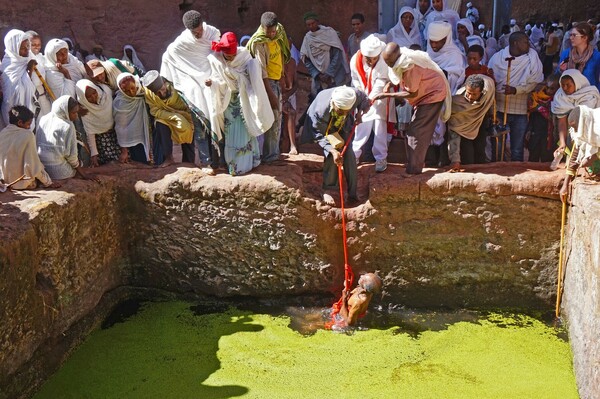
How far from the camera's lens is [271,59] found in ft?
24.1

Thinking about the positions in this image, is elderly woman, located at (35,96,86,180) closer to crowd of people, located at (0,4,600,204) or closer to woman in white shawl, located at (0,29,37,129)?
crowd of people, located at (0,4,600,204)

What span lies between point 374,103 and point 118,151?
2876mm

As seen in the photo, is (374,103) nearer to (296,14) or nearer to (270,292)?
(270,292)

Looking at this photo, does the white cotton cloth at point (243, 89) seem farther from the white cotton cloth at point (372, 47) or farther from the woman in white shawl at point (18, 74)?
the woman in white shawl at point (18, 74)

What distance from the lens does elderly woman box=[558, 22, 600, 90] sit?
A: 277 inches

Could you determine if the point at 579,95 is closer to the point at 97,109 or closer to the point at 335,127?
the point at 335,127

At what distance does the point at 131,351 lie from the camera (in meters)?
6.32

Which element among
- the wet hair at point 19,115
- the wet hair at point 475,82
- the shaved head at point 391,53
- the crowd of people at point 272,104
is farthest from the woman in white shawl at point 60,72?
the wet hair at point 475,82

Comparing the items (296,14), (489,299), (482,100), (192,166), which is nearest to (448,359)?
(489,299)

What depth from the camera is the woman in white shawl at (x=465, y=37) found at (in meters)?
7.81

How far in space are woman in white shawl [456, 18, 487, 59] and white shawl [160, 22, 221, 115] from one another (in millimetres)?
2832

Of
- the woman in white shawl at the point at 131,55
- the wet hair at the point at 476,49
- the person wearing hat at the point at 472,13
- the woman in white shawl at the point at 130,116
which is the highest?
the person wearing hat at the point at 472,13

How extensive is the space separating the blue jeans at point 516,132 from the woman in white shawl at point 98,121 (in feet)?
13.7

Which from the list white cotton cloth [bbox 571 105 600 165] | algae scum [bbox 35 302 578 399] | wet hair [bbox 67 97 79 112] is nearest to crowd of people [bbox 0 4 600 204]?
wet hair [bbox 67 97 79 112]
